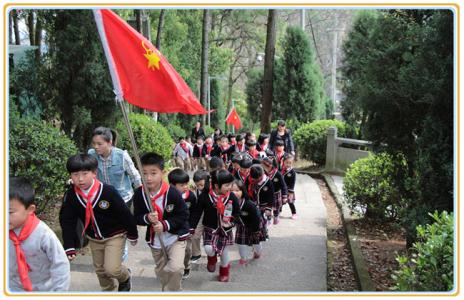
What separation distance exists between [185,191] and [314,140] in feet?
45.3

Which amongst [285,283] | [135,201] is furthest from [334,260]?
[135,201]

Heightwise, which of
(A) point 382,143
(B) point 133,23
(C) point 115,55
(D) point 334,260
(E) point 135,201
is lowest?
(D) point 334,260

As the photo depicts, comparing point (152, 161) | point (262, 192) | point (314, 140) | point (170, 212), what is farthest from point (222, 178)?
point (314, 140)

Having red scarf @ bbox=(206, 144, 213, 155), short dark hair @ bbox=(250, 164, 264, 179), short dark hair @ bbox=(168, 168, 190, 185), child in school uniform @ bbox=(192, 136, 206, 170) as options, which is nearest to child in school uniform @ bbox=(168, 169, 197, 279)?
short dark hair @ bbox=(168, 168, 190, 185)

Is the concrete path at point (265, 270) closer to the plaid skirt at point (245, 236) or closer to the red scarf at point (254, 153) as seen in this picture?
the plaid skirt at point (245, 236)

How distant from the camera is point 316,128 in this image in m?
20.0

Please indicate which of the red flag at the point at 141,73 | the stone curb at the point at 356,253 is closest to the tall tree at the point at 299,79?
the stone curb at the point at 356,253

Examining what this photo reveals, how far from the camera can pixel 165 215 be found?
517 centimetres

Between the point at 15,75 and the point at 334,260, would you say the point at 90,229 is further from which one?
the point at 15,75

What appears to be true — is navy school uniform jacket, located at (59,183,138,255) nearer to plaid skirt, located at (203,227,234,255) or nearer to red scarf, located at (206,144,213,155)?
plaid skirt, located at (203,227,234,255)

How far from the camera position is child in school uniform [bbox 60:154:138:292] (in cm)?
488

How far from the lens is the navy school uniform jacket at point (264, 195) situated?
7.91 metres

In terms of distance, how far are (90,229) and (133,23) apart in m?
11.2

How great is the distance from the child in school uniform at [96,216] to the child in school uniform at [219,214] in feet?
3.96
